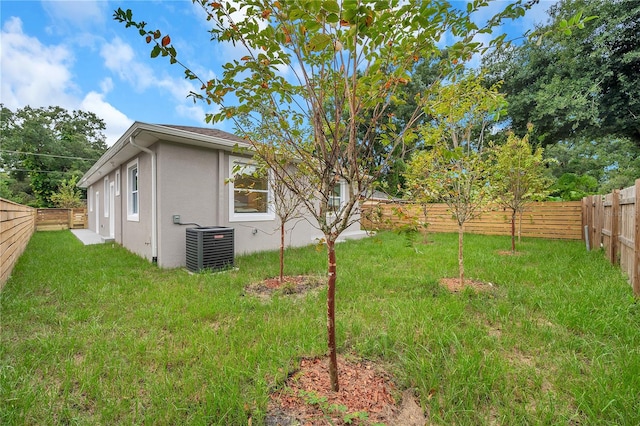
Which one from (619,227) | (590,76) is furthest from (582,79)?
(619,227)

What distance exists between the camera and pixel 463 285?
4156 millimetres

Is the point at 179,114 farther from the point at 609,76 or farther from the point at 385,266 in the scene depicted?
the point at 609,76

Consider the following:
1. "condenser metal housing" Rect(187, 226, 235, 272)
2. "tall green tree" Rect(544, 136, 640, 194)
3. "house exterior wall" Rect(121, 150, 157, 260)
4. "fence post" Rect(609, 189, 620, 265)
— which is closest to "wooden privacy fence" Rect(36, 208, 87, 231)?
"house exterior wall" Rect(121, 150, 157, 260)

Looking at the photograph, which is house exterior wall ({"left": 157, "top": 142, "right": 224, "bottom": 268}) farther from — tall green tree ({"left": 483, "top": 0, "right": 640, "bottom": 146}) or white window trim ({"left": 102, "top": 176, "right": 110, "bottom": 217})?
tall green tree ({"left": 483, "top": 0, "right": 640, "bottom": 146})

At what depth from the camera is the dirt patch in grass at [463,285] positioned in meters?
4.03

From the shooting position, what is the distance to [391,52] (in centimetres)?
154

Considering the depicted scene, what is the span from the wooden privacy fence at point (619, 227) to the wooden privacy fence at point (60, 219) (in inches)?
815

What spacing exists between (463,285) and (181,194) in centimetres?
531

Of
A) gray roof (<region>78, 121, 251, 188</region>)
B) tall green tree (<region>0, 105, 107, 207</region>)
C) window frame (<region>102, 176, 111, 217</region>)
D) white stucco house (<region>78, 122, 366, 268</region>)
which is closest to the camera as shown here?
gray roof (<region>78, 121, 251, 188</region>)

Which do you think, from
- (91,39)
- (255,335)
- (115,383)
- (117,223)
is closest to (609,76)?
(255,335)

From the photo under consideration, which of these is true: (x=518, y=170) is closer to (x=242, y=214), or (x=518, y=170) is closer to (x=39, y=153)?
Result: (x=242, y=214)

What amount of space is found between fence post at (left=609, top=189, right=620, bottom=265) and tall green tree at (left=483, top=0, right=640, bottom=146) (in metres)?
5.97

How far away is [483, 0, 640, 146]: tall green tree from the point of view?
987 cm

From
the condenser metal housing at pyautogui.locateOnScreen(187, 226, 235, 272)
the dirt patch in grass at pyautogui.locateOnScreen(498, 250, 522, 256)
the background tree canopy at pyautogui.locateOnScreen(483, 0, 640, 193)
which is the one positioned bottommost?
the dirt patch in grass at pyautogui.locateOnScreen(498, 250, 522, 256)
